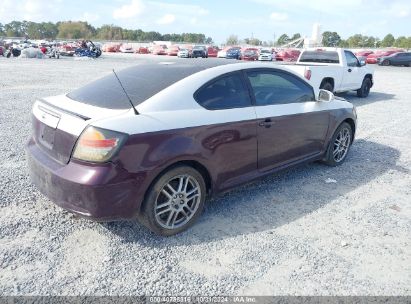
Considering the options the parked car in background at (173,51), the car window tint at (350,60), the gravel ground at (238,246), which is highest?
the parked car in background at (173,51)

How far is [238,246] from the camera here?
10.5 feet

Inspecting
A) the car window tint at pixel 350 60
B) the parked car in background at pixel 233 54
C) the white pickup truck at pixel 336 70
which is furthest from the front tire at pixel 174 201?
the parked car in background at pixel 233 54

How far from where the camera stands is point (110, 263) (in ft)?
9.57

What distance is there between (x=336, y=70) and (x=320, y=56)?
1.20m

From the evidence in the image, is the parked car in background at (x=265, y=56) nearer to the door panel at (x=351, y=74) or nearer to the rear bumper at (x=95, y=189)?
the door panel at (x=351, y=74)

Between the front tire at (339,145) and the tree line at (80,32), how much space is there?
120 m

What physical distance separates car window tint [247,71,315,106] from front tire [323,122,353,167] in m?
0.88

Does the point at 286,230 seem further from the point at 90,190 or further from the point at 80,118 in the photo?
the point at 80,118

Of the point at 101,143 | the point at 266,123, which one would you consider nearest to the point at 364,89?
the point at 266,123

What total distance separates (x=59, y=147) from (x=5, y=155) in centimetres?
275

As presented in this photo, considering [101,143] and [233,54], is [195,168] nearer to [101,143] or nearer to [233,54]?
[101,143]

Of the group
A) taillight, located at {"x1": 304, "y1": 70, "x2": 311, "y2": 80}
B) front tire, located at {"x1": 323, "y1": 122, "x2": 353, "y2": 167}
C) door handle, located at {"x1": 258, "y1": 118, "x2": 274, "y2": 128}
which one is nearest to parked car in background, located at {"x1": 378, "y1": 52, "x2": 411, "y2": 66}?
taillight, located at {"x1": 304, "y1": 70, "x2": 311, "y2": 80}

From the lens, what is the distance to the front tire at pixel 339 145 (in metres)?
5.13

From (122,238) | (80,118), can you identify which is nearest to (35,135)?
(80,118)
